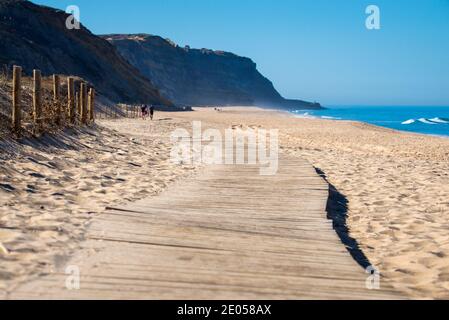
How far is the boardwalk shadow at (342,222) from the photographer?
5.38 metres

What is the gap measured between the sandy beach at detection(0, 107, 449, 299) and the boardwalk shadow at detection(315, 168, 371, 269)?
86mm

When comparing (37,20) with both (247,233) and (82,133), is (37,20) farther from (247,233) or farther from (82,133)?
(247,233)

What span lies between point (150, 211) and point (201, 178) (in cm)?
324

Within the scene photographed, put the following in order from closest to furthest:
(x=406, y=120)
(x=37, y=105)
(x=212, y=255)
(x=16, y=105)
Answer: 1. (x=212, y=255)
2. (x=16, y=105)
3. (x=37, y=105)
4. (x=406, y=120)

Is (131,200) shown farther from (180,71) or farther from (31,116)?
(180,71)

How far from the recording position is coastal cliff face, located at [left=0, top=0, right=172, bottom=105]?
54.0 m

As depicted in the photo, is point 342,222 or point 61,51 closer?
point 342,222

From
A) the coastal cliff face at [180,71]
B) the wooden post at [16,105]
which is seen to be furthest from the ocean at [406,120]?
the wooden post at [16,105]

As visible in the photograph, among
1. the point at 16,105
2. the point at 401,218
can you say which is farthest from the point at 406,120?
the point at 16,105

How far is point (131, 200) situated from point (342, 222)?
3.09 metres

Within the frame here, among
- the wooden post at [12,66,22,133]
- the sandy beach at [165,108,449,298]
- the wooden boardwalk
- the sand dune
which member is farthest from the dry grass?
the sandy beach at [165,108,449,298]

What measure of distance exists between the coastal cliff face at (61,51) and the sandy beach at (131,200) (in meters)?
45.8

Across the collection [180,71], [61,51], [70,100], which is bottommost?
[70,100]

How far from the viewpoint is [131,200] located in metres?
6.95
